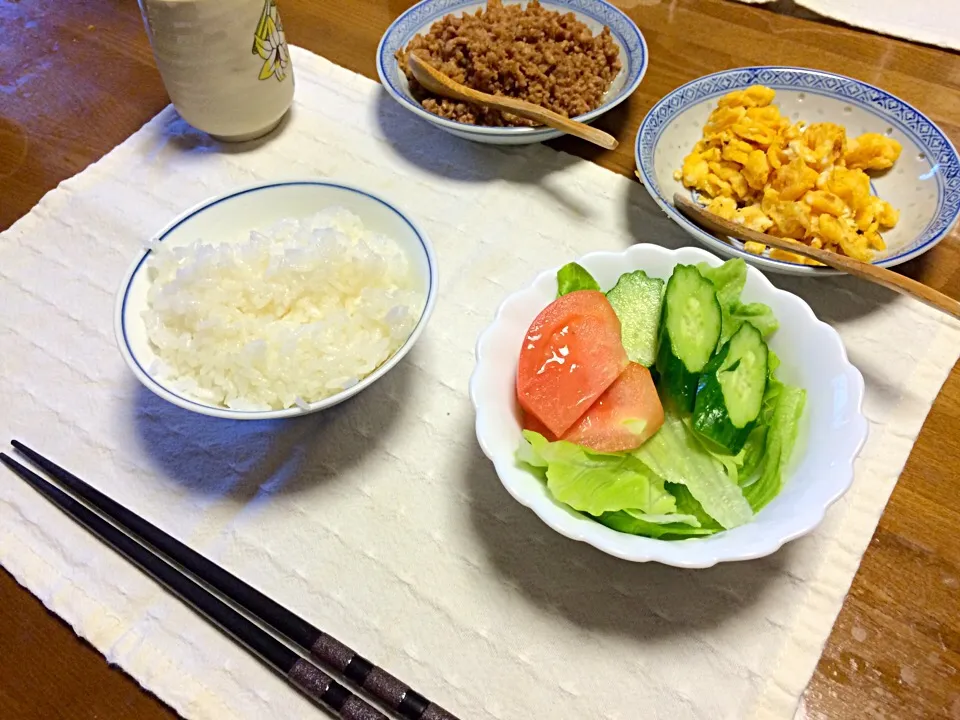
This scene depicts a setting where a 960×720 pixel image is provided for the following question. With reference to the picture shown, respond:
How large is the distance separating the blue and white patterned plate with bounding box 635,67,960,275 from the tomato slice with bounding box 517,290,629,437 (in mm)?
335

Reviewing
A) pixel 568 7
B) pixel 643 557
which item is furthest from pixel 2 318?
pixel 568 7

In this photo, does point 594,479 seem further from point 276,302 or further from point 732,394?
point 276,302

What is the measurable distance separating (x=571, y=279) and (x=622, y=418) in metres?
0.23

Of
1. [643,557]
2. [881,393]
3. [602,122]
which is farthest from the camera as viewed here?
[602,122]

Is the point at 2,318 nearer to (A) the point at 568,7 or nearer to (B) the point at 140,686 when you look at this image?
(B) the point at 140,686

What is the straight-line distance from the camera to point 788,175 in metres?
1.26

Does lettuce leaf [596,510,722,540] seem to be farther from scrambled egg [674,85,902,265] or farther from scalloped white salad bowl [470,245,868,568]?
scrambled egg [674,85,902,265]

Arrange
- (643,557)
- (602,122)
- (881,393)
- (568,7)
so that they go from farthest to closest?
(568,7) → (602,122) → (881,393) → (643,557)

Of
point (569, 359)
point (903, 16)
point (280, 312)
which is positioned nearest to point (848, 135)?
point (903, 16)

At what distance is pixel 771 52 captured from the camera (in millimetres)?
1648

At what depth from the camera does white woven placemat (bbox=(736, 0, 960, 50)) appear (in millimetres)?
1632

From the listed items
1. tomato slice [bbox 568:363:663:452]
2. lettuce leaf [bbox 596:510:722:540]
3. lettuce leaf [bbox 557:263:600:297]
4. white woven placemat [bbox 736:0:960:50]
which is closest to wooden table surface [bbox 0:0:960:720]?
white woven placemat [bbox 736:0:960:50]

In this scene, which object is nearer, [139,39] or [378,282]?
[378,282]

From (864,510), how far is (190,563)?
92 cm
